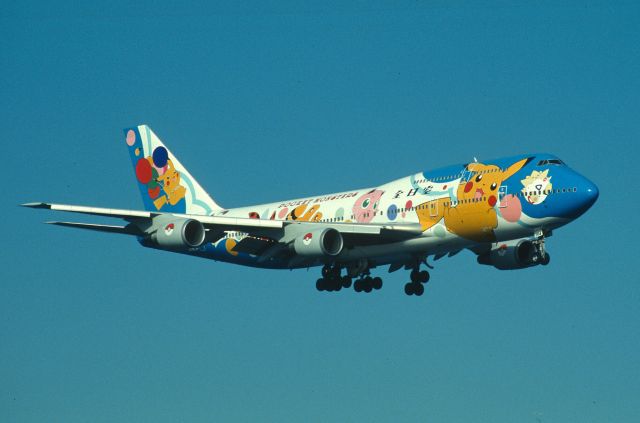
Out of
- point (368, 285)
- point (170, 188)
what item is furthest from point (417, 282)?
point (170, 188)

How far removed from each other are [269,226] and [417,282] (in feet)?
26.6

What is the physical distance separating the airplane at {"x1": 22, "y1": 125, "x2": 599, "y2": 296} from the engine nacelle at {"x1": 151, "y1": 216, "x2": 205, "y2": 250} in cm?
5

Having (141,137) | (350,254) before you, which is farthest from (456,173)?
(141,137)

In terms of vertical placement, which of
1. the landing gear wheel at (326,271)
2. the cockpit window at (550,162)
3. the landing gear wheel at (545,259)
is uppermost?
the cockpit window at (550,162)

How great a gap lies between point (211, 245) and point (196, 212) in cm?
505

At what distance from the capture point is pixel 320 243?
53.4 meters

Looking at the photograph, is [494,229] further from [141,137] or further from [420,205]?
[141,137]

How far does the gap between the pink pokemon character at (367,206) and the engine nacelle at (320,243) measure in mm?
2801

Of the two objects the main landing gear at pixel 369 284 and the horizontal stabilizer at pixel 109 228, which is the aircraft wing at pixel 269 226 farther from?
the main landing gear at pixel 369 284

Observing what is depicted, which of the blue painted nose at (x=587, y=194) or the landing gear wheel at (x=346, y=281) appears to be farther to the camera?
the landing gear wheel at (x=346, y=281)

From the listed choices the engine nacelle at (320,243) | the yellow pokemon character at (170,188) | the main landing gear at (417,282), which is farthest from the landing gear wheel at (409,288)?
the yellow pokemon character at (170,188)

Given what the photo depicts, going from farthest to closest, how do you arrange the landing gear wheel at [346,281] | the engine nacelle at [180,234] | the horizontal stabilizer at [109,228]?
1. the landing gear wheel at [346,281]
2. the horizontal stabilizer at [109,228]
3. the engine nacelle at [180,234]

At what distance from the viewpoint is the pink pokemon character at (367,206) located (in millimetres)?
56375

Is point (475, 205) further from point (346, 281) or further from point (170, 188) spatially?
point (170, 188)
